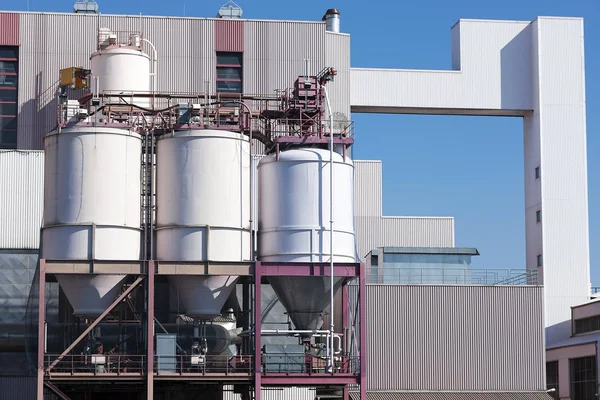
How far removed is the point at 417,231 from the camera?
265 feet

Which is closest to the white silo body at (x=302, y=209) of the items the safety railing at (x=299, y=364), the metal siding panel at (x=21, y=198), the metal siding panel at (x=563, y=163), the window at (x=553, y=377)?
the safety railing at (x=299, y=364)

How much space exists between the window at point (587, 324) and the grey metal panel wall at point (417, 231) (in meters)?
11.2

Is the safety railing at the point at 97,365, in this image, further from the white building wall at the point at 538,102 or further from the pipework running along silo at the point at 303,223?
the white building wall at the point at 538,102

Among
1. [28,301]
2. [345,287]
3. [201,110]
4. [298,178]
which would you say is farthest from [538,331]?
[28,301]

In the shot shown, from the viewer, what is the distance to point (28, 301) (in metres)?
56.9

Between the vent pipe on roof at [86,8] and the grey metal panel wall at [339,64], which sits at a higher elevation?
the vent pipe on roof at [86,8]

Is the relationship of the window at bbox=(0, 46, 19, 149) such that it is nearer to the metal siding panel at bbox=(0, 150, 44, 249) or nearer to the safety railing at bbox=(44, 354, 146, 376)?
the metal siding panel at bbox=(0, 150, 44, 249)

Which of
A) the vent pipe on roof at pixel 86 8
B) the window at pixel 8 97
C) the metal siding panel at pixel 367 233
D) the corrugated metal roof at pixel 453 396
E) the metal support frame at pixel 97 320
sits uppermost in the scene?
the vent pipe on roof at pixel 86 8

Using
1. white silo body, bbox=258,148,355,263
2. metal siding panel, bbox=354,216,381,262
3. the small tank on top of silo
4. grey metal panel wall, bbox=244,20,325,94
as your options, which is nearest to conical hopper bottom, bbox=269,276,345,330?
white silo body, bbox=258,148,355,263

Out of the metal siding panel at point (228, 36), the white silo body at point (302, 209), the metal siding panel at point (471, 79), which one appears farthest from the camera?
the metal siding panel at point (471, 79)

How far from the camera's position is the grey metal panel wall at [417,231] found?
79.8m

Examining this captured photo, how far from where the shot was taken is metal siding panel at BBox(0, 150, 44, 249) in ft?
197

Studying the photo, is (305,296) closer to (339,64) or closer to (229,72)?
(229,72)

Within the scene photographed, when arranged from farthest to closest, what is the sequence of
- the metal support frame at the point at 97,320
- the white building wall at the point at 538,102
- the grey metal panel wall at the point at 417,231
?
the grey metal panel wall at the point at 417,231 < the white building wall at the point at 538,102 < the metal support frame at the point at 97,320
